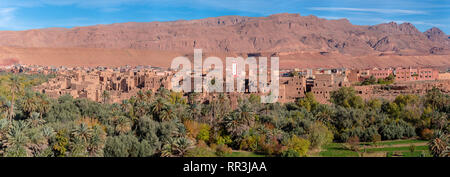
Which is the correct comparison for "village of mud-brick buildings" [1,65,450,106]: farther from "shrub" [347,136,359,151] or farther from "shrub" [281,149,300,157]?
"shrub" [281,149,300,157]

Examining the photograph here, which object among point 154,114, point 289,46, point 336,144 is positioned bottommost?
point 336,144

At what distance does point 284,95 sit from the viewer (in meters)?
44.8

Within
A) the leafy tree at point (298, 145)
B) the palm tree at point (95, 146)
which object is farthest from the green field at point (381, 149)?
the palm tree at point (95, 146)

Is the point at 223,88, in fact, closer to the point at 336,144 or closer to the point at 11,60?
the point at 336,144

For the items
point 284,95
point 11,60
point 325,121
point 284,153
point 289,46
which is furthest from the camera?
point 289,46

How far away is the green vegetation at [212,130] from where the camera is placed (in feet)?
68.3

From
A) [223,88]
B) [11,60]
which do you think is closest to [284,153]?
[223,88]

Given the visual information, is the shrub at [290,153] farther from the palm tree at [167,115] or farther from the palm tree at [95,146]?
the palm tree at [95,146]

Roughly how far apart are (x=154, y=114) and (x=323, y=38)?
550ft

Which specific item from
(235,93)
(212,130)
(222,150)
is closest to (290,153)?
(222,150)

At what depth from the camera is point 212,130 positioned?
88.4ft

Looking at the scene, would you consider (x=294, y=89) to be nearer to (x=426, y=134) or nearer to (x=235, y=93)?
(x=235, y=93)

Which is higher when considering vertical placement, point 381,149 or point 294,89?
point 294,89

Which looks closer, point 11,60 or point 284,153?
point 284,153
